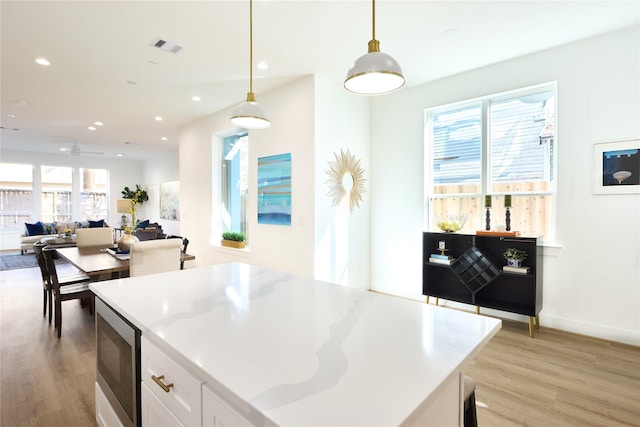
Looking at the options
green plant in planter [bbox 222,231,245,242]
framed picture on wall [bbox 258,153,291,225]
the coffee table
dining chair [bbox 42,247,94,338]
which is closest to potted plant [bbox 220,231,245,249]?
green plant in planter [bbox 222,231,245,242]

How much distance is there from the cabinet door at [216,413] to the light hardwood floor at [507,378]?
167cm

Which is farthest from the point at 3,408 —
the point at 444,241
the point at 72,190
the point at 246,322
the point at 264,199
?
the point at 72,190

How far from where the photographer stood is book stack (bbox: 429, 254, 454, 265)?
3791mm

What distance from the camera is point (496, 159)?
150 inches

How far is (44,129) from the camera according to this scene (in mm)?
6836

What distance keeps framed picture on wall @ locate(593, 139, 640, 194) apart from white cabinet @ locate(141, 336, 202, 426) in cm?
380

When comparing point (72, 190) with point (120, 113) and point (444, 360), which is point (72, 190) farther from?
point (444, 360)

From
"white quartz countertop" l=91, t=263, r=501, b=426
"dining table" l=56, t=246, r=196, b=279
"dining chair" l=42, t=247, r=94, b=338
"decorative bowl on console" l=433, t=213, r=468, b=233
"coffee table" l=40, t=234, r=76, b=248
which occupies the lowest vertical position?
"dining chair" l=42, t=247, r=94, b=338

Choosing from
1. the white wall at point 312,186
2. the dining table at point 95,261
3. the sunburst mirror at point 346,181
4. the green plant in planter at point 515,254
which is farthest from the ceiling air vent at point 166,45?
the green plant in planter at point 515,254

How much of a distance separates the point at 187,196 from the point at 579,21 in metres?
6.28

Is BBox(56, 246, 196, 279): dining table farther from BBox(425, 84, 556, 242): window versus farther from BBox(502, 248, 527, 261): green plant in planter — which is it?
BBox(502, 248, 527, 261): green plant in planter

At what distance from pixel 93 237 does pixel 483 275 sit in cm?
516

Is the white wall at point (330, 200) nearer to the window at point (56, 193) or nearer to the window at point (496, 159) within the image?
the window at point (496, 159)

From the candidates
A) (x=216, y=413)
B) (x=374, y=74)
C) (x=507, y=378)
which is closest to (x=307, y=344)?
(x=216, y=413)
